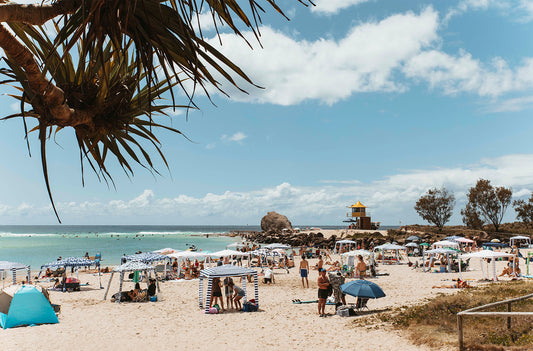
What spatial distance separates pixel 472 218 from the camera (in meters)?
61.9

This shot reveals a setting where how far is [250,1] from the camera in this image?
8.54 ft

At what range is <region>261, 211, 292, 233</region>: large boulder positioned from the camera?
9612 centimetres

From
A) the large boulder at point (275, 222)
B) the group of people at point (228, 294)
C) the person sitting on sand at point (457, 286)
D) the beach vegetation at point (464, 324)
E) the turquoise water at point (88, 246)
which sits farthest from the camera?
the large boulder at point (275, 222)

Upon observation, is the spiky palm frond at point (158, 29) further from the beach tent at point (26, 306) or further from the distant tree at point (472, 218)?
the distant tree at point (472, 218)

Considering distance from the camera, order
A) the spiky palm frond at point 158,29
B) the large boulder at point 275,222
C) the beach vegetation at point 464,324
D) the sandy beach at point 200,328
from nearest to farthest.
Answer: the spiky palm frond at point 158,29
the beach vegetation at point 464,324
the sandy beach at point 200,328
the large boulder at point 275,222

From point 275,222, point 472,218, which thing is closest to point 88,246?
point 275,222

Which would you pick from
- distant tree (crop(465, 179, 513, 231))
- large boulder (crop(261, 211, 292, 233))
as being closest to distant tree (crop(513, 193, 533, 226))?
distant tree (crop(465, 179, 513, 231))

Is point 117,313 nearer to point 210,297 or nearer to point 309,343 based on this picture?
point 210,297

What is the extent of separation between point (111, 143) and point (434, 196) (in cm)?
6687

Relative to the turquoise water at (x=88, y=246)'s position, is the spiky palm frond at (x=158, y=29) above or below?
above

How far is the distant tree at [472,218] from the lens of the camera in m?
61.3

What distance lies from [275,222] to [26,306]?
279 ft

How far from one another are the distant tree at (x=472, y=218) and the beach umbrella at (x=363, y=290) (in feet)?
183

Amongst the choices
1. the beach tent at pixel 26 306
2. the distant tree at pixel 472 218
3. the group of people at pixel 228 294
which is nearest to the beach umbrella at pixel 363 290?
the group of people at pixel 228 294
